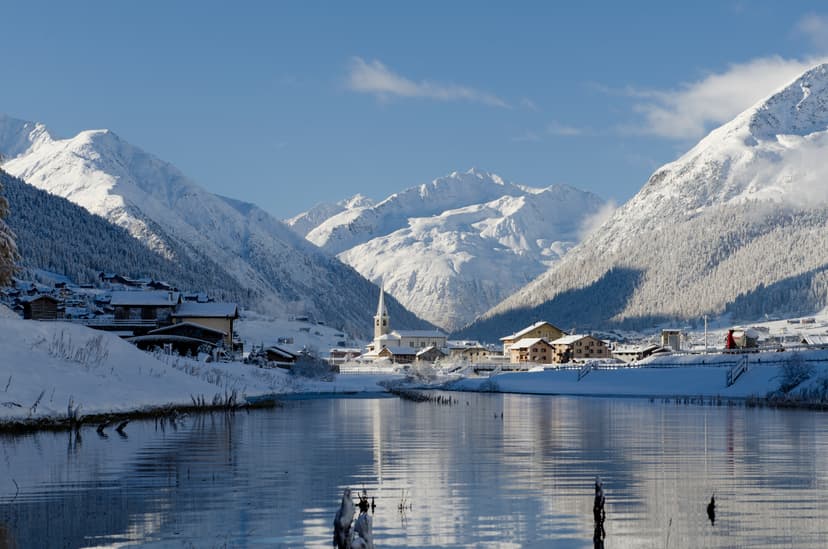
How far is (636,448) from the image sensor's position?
167 ft

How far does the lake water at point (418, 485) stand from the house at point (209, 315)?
315 ft

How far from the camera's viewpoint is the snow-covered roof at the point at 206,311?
158750 millimetres

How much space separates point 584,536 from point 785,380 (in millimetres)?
90066

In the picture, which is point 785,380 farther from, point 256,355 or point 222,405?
point 256,355

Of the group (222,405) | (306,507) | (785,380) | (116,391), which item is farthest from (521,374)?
(306,507)

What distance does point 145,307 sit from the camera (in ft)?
529

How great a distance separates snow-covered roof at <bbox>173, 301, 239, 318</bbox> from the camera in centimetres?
15875

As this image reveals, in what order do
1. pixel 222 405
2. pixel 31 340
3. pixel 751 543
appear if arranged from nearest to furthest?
1. pixel 751 543
2. pixel 31 340
3. pixel 222 405

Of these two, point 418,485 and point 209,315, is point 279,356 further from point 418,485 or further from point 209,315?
point 418,485

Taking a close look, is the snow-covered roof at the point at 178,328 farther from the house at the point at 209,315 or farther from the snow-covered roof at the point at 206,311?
the snow-covered roof at the point at 206,311

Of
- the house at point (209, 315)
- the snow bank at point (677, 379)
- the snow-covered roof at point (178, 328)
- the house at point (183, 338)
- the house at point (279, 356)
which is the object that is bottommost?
the snow bank at point (677, 379)

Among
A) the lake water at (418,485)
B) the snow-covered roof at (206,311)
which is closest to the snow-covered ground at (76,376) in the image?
the lake water at (418,485)

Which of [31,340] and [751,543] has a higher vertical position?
[31,340]

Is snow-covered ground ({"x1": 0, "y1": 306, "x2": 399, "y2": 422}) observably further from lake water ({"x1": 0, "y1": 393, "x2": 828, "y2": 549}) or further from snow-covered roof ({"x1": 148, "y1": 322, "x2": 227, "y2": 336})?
snow-covered roof ({"x1": 148, "y1": 322, "x2": 227, "y2": 336})
